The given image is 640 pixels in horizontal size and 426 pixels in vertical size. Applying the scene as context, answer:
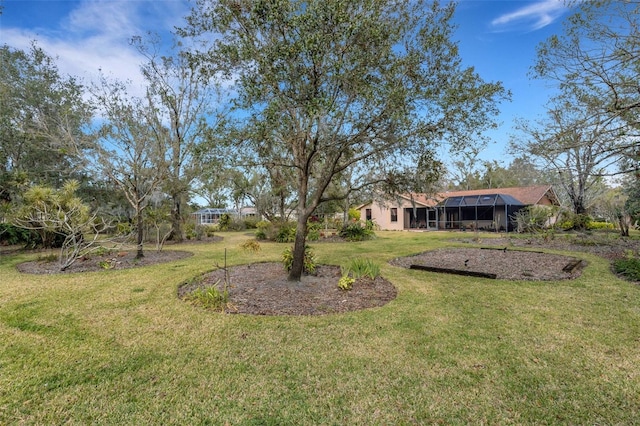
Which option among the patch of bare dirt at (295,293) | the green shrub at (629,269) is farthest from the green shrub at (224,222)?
the green shrub at (629,269)

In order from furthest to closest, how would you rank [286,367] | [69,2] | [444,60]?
1. [69,2]
2. [444,60]
3. [286,367]

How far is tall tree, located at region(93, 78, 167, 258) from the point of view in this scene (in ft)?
37.8

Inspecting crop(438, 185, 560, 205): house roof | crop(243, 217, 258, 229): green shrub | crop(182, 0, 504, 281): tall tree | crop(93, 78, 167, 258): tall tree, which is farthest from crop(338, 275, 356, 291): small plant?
crop(243, 217, 258, 229): green shrub

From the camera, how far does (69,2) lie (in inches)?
279

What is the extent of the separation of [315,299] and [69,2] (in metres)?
8.78

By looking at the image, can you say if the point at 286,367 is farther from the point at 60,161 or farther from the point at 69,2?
the point at 60,161

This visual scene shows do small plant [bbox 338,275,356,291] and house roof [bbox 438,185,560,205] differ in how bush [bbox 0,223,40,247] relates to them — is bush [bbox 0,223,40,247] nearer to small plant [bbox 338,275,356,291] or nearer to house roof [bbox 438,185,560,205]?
small plant [bbox 338,275,356,291]

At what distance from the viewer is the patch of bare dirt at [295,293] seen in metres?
5.16

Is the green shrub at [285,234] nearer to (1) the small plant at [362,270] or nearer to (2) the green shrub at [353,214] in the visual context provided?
(1) the small plant at [362,270]

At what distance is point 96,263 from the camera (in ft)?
31.3

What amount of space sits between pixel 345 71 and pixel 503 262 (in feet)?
25.4

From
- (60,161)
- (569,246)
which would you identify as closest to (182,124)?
(60,161)

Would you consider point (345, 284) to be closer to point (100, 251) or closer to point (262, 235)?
point (100, 251)

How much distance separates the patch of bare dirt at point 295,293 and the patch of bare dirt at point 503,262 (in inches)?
117
